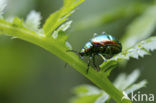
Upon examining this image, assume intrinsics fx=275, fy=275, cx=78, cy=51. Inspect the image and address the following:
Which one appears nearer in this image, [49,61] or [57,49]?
[57,49]

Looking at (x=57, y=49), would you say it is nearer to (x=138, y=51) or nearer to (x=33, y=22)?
(x=33, y=22)

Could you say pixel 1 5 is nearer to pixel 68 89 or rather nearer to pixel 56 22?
pixel 56 22

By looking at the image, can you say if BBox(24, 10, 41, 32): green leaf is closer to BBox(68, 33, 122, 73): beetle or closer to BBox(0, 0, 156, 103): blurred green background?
BBox(68, 33, 122, 73): beetle

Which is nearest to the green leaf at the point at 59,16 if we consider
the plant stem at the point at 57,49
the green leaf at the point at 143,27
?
the plant stem at the point at 57,49

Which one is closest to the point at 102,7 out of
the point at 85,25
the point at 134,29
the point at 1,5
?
the point at 85,25

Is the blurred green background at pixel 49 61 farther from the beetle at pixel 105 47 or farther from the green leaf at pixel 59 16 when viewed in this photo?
the green leaf at pixel 59 16

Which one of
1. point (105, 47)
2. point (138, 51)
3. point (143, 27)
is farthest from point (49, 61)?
point (138, 51)

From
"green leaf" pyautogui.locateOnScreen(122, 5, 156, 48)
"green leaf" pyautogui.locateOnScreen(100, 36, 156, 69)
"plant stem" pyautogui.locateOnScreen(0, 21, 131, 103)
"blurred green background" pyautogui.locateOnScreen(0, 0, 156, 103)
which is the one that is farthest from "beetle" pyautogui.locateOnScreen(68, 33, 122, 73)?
"blurred green background" pyautogui.locateOnScreen(0, 0, 156, 103)
